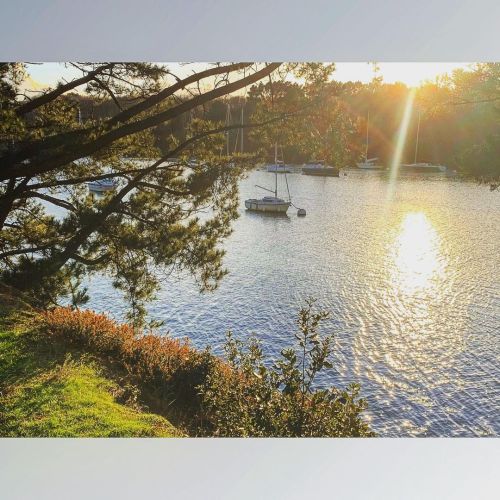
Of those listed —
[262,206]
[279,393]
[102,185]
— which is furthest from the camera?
[262,206]

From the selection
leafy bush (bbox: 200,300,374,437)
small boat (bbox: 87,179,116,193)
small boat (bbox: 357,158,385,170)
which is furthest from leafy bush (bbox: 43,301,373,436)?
small boat (bbox: 357,158,385,170)

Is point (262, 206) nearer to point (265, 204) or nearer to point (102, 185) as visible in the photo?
point (265, 204)

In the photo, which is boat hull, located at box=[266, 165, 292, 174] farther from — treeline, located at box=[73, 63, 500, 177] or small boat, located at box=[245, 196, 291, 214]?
small boat, located at box=[245, 196, 291, 214]

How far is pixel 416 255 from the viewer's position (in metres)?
3.37

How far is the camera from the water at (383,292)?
3.12 m

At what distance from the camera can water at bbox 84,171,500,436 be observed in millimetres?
3125

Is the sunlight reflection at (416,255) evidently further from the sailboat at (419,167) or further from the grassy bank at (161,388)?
the grassy bank at (161,388)

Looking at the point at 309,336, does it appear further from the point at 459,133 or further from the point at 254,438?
the point at 459,133

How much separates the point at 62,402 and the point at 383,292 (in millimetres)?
1920

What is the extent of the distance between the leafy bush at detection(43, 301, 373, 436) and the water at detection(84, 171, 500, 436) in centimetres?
8


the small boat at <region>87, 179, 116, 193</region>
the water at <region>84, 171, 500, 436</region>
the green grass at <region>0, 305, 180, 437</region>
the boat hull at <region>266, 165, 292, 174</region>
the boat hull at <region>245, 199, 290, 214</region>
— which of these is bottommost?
the green grass at <region>0, 305, 180, 437</region>

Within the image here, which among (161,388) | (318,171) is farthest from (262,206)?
(161,388)
